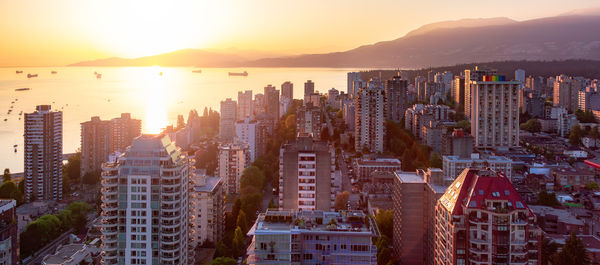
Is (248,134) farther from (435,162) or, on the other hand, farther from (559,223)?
(559,223)

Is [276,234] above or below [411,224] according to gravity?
above

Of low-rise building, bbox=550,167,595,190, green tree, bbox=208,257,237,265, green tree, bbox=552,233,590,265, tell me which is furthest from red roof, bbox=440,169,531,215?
low-rise building, bbox=550,167,595,190

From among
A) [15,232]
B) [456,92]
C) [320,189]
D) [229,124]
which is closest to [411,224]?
[320,189]

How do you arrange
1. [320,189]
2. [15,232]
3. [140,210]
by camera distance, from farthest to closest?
[320,189], [15,232], [140,210]

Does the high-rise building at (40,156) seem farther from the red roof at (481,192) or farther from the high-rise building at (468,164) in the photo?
the red roof at (481,192)

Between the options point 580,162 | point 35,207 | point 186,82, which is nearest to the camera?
point 35,207

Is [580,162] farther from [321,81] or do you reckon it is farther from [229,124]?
[321,81]
